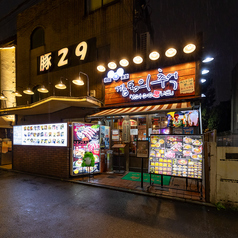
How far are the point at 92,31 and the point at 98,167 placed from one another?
9732 millimetres

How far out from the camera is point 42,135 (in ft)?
26.3

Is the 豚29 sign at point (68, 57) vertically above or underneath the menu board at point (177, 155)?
above

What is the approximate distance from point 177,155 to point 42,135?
676cm

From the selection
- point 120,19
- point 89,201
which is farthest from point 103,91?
point 89,201

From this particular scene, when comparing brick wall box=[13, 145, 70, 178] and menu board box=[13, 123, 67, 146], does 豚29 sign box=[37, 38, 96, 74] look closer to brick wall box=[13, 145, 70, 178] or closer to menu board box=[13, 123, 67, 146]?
menu board box=[13, 123, 67, 146]

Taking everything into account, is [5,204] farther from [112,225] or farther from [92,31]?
[92,31]

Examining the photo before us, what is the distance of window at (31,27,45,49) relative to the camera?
1386 centimetres

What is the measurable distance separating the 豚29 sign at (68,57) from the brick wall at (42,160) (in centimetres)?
700

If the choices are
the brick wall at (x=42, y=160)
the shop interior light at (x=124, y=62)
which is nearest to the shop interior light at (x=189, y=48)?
the shop interior light at (x=124, y=62)

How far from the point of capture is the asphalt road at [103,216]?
3.42 meters

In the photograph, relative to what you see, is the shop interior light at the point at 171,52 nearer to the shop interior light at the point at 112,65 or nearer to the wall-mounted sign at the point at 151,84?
the wall-mounted sign at the point at 151,84

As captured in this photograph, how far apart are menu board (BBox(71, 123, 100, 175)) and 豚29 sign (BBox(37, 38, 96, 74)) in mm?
5968

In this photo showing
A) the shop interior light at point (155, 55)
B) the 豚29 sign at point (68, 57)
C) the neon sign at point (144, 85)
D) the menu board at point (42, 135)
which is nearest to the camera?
the menu board at point (42, 135)

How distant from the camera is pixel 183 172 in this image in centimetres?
521
